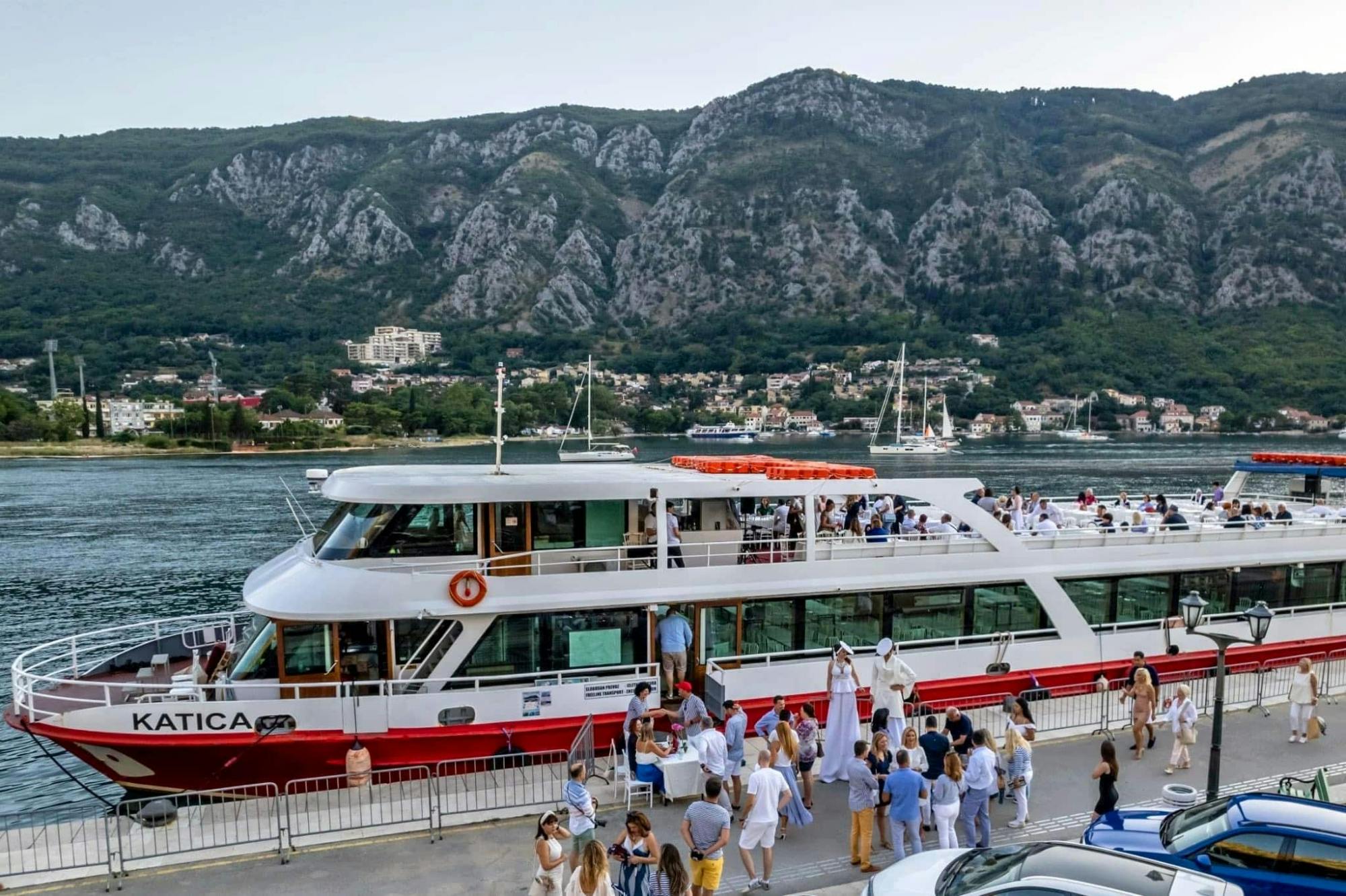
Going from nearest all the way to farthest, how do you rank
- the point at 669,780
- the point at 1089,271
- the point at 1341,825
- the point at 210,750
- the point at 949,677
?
the point at 1341,825
the point at 669,780
the point at 210,750
the point at 949,677
the point at 1089,271

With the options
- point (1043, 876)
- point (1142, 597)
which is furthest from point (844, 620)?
point (1043, 876)

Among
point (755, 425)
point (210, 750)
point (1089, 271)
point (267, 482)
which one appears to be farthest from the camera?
point (1089, 271)

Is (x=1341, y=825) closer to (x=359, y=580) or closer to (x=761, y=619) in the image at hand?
(x=761, y=619)

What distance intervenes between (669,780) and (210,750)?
20.0 feet

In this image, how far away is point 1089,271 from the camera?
172750 millimetres

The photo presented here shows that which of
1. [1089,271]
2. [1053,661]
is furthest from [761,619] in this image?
[1089,271]

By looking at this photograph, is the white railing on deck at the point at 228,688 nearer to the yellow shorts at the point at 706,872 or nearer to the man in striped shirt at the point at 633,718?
the man in striped shirt at the point at 633,718

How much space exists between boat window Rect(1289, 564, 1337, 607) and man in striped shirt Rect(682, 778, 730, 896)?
1647 cm

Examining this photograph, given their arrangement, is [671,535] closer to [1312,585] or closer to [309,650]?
[309,650]

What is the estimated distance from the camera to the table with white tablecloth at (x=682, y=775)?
1024 centimetres

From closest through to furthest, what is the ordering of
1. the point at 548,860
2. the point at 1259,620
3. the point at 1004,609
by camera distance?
the point at 548,860
the point at 1259,620
the point at 1004,609

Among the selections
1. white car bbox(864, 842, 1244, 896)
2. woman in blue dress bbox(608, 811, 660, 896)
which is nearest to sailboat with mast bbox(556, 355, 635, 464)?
woman in blue dress bbox(608, 811, 660, 896)

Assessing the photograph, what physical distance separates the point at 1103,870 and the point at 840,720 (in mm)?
4907

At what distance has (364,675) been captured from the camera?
1204cm
